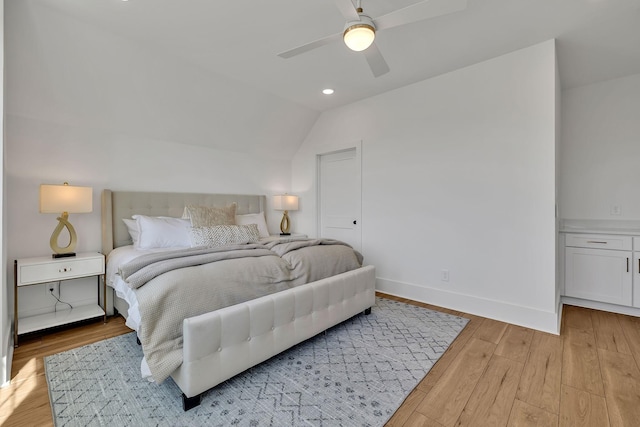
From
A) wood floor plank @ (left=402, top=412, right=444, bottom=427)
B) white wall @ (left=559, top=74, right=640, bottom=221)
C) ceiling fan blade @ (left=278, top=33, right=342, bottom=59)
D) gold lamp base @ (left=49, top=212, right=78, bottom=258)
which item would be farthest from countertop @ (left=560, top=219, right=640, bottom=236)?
gold lamp base @ (left=49, top=212, right=78, bottom=258)

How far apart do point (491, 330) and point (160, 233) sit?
3302 mm

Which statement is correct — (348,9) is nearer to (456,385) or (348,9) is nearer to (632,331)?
(456,385)

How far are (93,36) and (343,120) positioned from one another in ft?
9.21

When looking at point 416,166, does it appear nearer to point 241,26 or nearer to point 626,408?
point 241,26

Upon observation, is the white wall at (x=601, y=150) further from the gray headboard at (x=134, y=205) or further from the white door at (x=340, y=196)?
the gray headboard at (x=134, y=205)

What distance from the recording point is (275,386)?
1.85 meters

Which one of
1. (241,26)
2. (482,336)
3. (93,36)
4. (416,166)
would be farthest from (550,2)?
(93,36)

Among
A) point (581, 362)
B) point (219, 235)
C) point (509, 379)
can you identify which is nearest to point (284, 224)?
point (219, 235)

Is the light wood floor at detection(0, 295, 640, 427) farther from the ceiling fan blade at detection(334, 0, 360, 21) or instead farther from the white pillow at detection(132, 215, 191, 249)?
the ceiling fan blade at detection(334, 0, 360, 21)

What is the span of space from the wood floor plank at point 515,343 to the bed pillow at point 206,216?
294 centimetres

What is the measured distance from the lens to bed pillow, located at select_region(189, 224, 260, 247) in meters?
2.98

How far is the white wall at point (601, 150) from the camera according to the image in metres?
3.19

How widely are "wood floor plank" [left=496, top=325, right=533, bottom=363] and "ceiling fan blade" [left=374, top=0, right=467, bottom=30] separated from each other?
7.71 ft

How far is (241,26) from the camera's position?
7.69 ft
